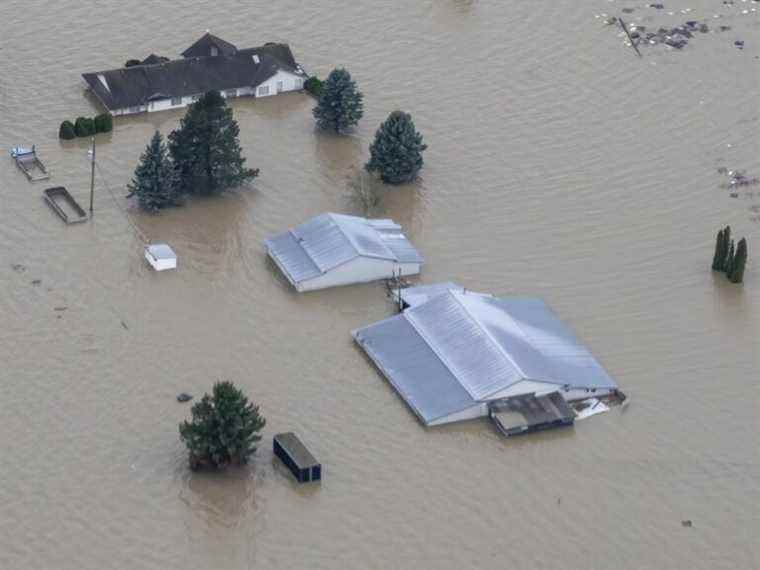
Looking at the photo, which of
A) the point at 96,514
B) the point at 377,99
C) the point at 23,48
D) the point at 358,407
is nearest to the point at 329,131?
the point at 377,99

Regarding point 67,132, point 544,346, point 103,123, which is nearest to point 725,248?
point 544,346

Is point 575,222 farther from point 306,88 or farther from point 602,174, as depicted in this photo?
point 306,88

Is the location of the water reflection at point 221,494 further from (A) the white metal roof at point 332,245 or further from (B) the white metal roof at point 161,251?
(B) the white metal roof at point 161,251

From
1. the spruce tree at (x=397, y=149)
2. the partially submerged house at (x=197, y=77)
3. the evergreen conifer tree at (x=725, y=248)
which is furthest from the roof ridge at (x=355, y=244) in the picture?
the evergreen conifer tree at (x=725, y=248)

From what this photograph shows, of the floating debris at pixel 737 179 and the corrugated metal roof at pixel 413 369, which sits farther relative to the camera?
the floating debris at pixel 737 179

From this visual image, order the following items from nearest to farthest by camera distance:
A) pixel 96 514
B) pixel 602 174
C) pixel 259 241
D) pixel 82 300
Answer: pixel 96 514 → pixel 82 300 → pixel 259 241 → pixel 602 174
